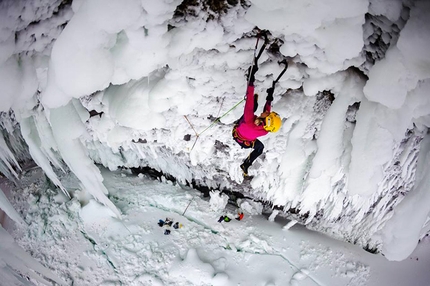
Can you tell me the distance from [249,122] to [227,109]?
23.0 inches

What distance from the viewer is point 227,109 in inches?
102

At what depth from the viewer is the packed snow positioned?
1524mm

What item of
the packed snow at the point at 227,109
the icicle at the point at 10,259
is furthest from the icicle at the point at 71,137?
the icicle at the point at 10,259

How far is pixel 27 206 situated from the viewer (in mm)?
3883

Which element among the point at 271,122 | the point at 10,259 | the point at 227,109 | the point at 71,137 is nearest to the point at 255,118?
the point at 271,122

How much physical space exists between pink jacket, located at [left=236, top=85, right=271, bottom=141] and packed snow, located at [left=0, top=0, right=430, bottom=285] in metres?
0.29

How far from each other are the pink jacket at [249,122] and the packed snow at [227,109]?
291 mm

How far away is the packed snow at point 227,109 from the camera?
1524 mm

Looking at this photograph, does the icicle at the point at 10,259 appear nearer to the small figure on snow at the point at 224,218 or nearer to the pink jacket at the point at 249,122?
the pink jacket at the point at 249,122

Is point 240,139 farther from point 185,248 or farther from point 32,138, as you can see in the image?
point 32,138

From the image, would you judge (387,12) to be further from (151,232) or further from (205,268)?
(151,232)

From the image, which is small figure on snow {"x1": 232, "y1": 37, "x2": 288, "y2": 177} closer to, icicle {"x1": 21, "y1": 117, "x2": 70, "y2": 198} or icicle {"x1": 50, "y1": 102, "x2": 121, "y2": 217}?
icicle {"x1": 50, "y1": 102, "x2": 121, "y2": 217}

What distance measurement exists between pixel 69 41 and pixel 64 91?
12.4 inches

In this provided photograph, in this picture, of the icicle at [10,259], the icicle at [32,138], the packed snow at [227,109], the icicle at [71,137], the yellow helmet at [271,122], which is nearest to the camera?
the packed snow at [227,109]
